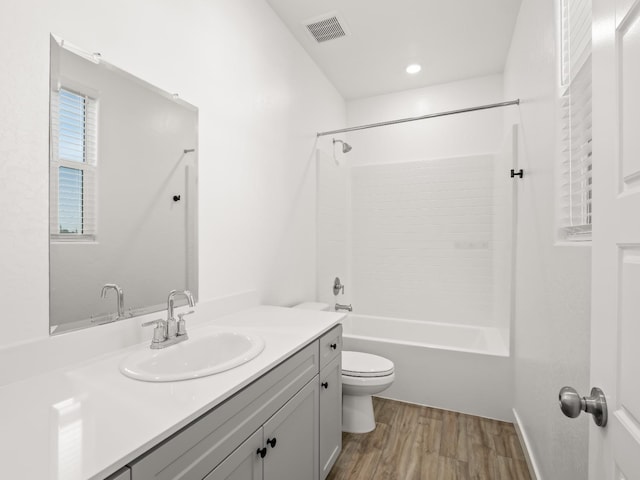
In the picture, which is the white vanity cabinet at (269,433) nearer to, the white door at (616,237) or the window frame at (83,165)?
the window frame at (83,165)

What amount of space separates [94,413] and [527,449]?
2109 millimetres

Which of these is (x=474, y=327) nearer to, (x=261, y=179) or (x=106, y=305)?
(x=261, y=179)

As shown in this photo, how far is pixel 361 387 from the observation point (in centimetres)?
202

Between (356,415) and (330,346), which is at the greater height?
(330,346)

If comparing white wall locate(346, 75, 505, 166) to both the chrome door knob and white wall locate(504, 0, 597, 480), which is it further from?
the chrome door knob

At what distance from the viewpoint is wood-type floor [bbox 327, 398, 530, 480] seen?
1.74m

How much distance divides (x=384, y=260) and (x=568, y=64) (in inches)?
93.9

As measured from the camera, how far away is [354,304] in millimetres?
3514

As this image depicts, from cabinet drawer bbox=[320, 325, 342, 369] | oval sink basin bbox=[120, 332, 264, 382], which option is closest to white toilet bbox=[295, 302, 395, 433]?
cabinet drawer bbox=[320, 325, 342, 369]

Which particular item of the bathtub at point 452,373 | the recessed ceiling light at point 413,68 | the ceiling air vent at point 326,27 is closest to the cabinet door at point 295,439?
the bathtub at point 452,373

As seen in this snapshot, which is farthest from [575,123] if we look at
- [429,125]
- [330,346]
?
[429,125]

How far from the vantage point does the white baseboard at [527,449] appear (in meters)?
1.61

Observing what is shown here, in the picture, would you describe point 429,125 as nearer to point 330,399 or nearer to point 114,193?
point 330,399

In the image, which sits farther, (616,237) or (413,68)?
(413,68)
